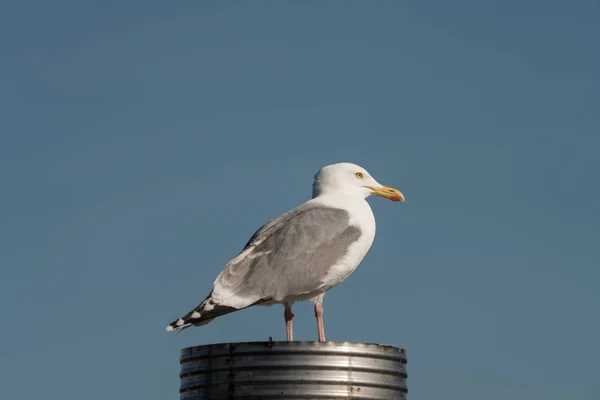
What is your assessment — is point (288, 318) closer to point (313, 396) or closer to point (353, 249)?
point (353, 249)

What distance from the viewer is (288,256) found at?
10.4 metres

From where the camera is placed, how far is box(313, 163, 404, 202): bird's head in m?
11.7

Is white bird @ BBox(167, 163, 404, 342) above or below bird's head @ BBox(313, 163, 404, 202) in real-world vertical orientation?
below

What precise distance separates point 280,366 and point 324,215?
4884mm

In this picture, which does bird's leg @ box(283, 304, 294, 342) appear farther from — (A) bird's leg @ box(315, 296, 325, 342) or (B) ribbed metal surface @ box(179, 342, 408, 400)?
(B) ribbed metal surface @ box(179, 342, 408, 400)

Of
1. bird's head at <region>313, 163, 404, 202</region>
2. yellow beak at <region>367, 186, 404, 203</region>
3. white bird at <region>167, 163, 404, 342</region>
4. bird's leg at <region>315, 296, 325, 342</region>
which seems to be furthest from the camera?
yellow beak at <region>367, 186, 404, 203</region>

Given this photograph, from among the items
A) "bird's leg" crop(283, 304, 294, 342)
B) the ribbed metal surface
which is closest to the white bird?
"bird's leg" crop(283, 304, 294, 342)

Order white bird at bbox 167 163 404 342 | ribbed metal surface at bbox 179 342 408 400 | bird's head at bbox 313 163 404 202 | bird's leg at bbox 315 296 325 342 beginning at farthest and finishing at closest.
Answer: bird's head at bbox 313 163 404 202
bird's leg at bbox 315 296 325 342
white bird at bbox 167 163 404 342
ribbed metal surface at bbox 179 342 408 400

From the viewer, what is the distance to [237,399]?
20.7ft

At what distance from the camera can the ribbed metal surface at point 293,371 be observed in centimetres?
621

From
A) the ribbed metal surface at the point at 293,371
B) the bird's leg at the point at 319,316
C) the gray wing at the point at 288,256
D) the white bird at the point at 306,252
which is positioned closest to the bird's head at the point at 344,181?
the white bird at the point at 306,252

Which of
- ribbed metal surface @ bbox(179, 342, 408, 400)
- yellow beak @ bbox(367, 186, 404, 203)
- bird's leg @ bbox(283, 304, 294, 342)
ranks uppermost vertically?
yellow beak @ bbox(367, 186, 404, 203)

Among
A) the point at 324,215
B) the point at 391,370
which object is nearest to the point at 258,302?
the point at 324,215

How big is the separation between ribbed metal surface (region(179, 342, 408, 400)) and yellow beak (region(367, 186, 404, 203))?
18.8 feet
